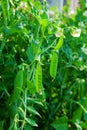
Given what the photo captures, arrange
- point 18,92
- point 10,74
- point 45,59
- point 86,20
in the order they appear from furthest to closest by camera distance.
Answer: point 86,20, point 45,59, point 10,74, point 18,92

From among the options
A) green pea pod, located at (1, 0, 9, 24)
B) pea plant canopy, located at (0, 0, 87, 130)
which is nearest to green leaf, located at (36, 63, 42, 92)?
pea plant canopy, located at (0, 0, 87, 130)

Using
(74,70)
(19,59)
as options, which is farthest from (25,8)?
(74,70)

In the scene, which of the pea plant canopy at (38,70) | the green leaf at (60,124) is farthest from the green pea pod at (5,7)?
the green leaf at (60,124)

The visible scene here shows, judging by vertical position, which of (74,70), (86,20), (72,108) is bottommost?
(72,108)

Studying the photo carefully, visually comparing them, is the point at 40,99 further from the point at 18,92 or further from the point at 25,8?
the point at 25,8

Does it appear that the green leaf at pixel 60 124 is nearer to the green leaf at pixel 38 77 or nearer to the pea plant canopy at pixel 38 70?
the pea plant canopy at pixel 38 70

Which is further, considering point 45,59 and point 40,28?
point 45,59

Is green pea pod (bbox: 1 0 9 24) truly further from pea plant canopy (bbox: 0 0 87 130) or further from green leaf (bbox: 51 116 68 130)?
green leaf (bbox: 51 116 68 130)

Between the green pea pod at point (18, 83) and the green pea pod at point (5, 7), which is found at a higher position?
the green pea pod at point (5, 7)

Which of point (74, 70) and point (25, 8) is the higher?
point (25, 8)
